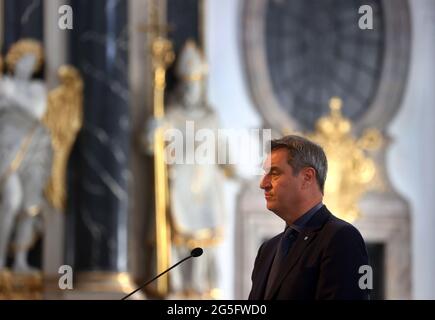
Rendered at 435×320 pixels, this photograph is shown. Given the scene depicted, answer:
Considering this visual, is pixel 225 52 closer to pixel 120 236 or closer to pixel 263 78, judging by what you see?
pixel 263 78

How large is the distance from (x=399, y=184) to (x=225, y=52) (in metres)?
2.41

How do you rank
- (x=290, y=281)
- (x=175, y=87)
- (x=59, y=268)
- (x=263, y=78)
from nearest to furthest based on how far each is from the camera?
(x=290, y=281)
(x=59, y=268)
(x=175, y=87)
(x=263, y=78)

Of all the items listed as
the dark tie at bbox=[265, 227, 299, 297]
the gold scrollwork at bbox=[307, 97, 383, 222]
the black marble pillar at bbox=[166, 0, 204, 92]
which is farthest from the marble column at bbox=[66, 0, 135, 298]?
the dark tie at bbox=[265, 227, 299, 297]

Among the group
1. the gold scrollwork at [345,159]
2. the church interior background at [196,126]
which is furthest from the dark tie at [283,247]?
the gold scrollwork at [345,159]

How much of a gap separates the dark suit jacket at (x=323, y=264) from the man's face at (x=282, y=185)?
4.4 inches

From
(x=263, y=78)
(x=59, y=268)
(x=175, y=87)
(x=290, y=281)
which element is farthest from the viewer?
(x=263, y=78)

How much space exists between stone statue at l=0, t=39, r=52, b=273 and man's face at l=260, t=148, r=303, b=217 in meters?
6.38

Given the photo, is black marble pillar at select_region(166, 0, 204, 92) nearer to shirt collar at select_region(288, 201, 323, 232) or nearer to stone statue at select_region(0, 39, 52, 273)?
stone statue at select_region(0, 39, 52, 273)

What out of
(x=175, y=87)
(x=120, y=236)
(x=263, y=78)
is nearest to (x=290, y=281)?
(x=120, y=236)

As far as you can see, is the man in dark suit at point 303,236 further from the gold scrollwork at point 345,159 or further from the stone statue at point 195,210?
the gold scrollwork at point 345,159

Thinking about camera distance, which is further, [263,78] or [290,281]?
[263,78]

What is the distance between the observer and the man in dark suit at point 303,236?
159 inches

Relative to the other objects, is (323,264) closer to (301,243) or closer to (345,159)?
(301,243)

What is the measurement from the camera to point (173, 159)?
10875 mm
